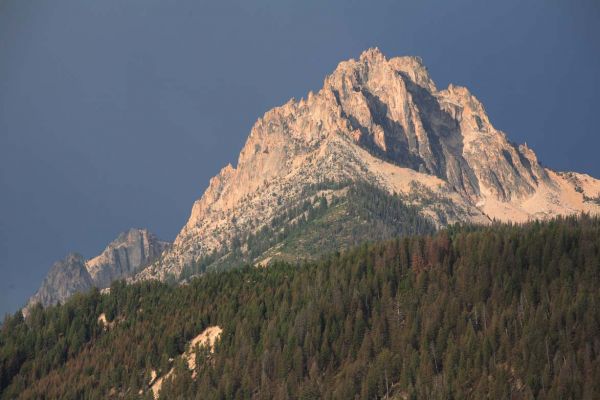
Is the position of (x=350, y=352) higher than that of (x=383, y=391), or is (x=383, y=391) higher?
(x=350, y=352)

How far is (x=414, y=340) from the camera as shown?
19362 cm

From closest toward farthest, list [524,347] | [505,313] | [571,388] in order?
[571,388] < [524,347] < [505,313]

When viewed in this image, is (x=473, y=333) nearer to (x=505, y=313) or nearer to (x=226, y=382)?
(x=505, y=313)

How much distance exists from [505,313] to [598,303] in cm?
1831

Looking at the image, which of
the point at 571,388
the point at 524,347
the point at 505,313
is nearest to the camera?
the point at 571,388

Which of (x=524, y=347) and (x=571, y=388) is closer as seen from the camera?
(x=571, y=388)

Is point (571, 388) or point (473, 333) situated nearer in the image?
point (571, 388)

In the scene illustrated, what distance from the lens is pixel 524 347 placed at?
177 meters

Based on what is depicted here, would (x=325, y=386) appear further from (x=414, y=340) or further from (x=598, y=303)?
(x=598, y=303)

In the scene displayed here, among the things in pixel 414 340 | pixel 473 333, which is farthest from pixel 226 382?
pixel 473 333

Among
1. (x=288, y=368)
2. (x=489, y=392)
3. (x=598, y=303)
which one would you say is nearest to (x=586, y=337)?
(x=598, y=303)

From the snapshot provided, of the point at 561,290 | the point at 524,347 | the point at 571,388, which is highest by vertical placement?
the point at 561,290

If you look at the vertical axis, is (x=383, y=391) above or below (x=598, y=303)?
below

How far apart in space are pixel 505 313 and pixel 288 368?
4654cm
